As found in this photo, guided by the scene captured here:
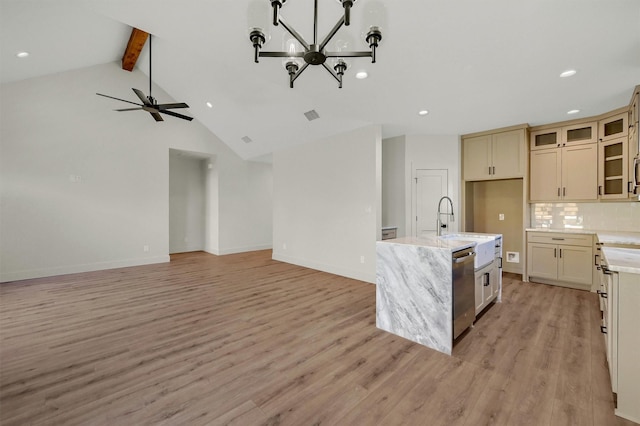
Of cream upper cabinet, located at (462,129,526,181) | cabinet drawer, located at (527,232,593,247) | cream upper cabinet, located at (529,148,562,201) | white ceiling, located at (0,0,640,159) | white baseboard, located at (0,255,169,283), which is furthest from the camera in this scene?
white baseboard, located at (0,255,169,283)

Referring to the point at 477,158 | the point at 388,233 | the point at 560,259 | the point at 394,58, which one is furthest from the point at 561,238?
the point at 394,58

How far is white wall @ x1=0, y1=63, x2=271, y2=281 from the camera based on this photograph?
4.98 metres

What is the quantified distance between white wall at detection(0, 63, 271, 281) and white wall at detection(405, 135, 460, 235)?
212 inches

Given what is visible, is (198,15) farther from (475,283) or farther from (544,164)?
(544,164)

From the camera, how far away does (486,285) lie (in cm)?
329

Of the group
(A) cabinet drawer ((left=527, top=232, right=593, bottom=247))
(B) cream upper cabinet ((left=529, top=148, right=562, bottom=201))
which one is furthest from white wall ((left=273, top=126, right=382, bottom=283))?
(B) cream upper cabinet ((left=529, top=148, right=562, bottom=201))

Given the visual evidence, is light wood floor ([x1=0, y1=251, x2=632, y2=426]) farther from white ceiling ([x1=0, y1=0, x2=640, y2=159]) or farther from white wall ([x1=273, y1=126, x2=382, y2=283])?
white ceiling ([x1=0, y1=0, x2=640, y2=159])

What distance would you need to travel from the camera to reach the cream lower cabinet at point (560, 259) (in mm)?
4156

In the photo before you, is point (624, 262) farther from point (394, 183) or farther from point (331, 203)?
point (331, 203)

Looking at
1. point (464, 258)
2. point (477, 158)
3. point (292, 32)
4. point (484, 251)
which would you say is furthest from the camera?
point (477, 158)

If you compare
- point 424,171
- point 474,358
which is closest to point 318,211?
point 424,171

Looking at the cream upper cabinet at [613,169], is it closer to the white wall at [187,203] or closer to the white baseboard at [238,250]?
the white baseboard at [238,250]

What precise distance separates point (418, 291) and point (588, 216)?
159 inches

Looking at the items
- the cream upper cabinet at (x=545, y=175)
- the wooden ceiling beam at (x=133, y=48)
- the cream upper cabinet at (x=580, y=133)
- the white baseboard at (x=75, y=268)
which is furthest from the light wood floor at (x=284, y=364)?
the wooden ceiling beam at (x=133, y=48)
